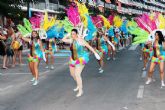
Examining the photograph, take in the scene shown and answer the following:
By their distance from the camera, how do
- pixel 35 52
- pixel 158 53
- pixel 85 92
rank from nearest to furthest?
pixel 85 92, pixel 158 53, pixel 35 52

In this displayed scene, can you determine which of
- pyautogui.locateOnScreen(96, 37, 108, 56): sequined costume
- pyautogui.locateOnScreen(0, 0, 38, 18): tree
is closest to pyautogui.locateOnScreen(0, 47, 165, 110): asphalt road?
pyautogui.locateOnScreen(96, 37, 108, 56): sequined costume

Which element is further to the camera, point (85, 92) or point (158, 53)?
point (158, 53)

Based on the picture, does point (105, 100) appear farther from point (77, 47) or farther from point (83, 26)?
point (83, 26)

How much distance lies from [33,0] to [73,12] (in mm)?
15711

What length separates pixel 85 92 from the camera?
12500 mm

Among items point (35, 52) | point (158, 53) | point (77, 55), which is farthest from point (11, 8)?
point (77, 55)

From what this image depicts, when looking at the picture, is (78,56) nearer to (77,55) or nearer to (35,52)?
(77,55)

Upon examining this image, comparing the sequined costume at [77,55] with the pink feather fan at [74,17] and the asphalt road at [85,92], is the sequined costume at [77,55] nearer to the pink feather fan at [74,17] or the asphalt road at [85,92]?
the asphalt road at [85,92]

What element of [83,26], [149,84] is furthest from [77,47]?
[149,84]

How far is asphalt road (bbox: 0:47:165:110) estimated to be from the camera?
406 inches

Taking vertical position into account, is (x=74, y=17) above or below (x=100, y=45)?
above

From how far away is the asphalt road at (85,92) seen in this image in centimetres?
1032

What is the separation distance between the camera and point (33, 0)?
29.4 metres

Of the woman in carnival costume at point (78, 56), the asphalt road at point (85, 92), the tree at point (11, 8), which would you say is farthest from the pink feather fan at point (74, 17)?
the tree at point (11, 8)
